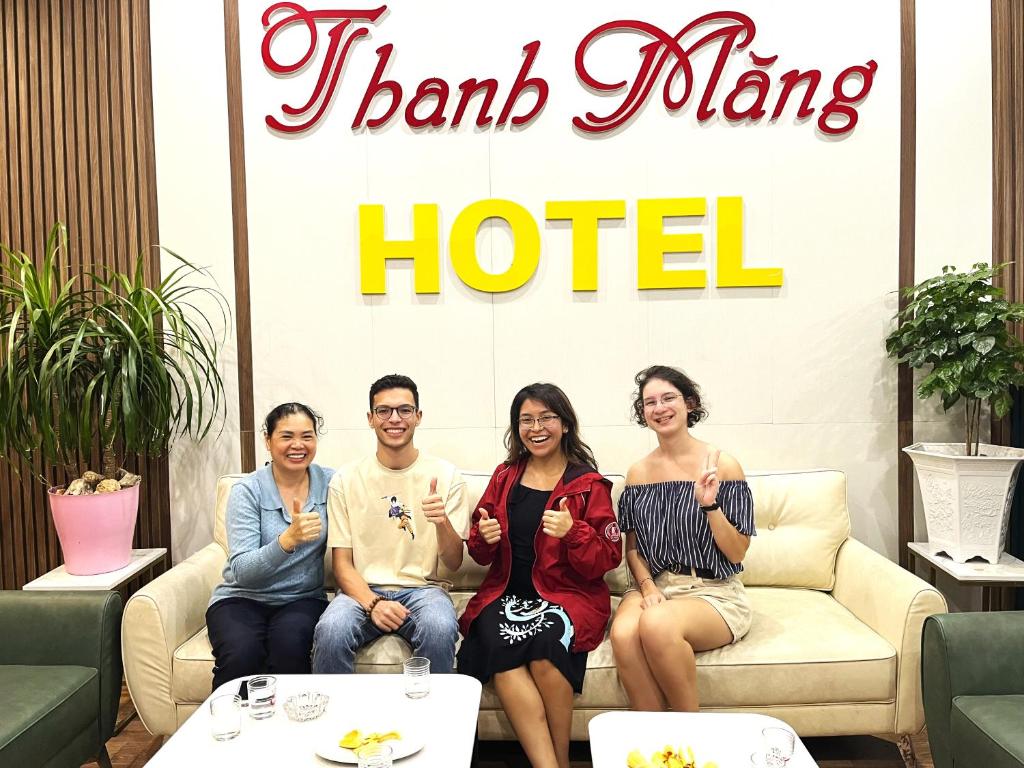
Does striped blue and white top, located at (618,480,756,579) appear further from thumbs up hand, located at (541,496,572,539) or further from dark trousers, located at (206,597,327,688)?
dark trousers, located at (206,597,327,688)

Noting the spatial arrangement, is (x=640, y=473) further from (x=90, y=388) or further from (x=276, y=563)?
(x=90, y=388)

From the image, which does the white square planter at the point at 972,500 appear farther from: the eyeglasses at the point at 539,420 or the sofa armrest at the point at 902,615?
the eyeglasses at the point at 539,420

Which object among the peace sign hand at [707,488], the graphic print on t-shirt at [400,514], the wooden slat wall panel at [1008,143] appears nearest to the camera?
the peace sign hand at [707,488]

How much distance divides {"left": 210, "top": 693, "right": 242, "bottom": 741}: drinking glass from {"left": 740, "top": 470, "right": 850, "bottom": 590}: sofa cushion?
183cm

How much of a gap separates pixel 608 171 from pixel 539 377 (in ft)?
2.93

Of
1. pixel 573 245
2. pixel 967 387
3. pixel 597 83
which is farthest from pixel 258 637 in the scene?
pixel 967 387

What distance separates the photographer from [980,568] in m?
2.73

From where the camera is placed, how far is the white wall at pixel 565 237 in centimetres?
314

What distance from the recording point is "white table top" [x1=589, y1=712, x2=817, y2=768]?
5.52ft

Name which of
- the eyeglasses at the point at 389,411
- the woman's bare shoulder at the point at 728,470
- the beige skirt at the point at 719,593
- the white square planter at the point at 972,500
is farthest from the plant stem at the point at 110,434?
the white square planter at the point at 972,500

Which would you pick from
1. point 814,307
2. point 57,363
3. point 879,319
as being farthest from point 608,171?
point 57,363

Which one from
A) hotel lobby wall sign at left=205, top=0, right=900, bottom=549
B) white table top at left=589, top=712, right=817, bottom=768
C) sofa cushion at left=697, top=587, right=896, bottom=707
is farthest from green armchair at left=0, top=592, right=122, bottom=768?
sofa cushion at left=697, top=587, right=896, bottom=707

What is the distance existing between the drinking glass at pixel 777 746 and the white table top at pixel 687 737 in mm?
30

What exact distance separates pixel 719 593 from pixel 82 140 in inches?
122
